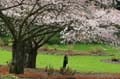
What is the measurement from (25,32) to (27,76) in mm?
2415

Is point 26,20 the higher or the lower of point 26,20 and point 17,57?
the higher

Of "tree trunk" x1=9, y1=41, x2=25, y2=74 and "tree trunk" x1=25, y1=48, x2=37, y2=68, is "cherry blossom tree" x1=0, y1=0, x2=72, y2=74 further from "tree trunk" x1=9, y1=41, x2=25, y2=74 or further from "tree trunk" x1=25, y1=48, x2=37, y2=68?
"tree trunk" x1=25, y1=48, x2=37, y2=68

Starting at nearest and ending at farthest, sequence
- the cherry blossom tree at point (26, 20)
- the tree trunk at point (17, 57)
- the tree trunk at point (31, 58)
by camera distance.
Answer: the cherry blossom tree at point (26, 20) → the tree trunk at point (17, 57) → the tree trunk at point (31, 58)

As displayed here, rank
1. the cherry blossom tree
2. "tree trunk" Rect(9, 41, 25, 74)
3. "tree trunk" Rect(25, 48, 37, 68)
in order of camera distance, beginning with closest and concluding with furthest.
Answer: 1. the cherry blossom tree
2. "tree trunk" Rect(9, 41, 25, 74)
3. "tree trunk" Rect(25, 48, 37, 68)

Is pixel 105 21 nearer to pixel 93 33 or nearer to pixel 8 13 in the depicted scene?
pixel 93 33

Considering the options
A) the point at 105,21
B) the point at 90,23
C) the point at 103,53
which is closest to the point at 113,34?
the point at 105,21

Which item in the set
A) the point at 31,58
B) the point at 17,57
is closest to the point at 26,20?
the point at 17,57

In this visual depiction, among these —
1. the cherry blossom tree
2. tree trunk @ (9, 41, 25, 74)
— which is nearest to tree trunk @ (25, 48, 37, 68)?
the cherry blossom tree

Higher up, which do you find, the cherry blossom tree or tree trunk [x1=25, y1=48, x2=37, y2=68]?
the cherry blossom tree

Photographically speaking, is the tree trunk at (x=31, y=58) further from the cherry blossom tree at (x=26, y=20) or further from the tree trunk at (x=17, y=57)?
the tree trunk at (x=17, y=57)

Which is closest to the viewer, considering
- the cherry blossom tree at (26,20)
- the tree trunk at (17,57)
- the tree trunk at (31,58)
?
the cherry blossom tree at (26,20)

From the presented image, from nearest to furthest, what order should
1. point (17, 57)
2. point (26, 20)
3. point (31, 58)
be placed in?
1. point (26, 20)
2. point (17, 57)
3. point (31, 58)

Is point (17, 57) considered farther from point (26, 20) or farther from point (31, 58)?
point (31, 58)

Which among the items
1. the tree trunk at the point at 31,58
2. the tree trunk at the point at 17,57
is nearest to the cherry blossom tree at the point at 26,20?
the tree trunk at the point at 17,57
